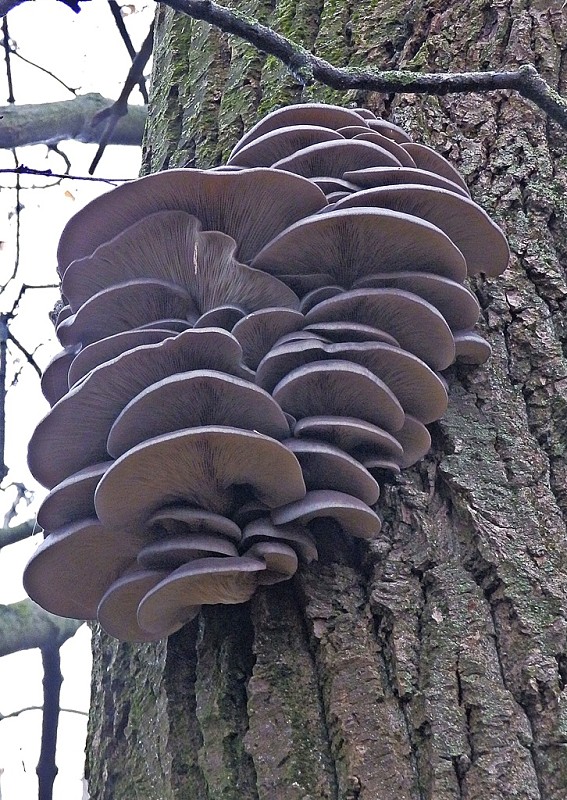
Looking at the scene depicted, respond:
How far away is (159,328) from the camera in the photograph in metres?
1.64

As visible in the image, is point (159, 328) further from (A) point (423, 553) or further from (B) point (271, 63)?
(B) point (271, 63)

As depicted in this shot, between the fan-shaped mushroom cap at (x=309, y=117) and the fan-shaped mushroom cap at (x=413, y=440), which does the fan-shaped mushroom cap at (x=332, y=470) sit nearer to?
the fan-shaped mushroom cap at (x=413, y=440)

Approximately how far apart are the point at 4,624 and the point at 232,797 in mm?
2917

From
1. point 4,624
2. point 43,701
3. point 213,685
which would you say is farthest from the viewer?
point 4,624

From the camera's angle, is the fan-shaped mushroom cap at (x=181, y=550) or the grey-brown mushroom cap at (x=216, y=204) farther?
the grey-brown mushroom cap at (x=216, y=204)

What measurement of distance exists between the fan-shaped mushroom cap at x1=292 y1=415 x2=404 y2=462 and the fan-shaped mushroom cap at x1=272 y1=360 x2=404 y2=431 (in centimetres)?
4

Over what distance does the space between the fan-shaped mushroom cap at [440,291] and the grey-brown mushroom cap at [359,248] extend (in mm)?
34

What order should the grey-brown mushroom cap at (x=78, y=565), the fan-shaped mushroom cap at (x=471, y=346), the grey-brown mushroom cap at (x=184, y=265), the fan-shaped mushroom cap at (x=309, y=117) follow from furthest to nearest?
the fan-shaped mushroom cap at (x=309, y=117) → the fan-shaped mushroom cap at (x=471, y=346) → the grey-brown mushroom cap at (x=184, y=265) → the grey-brown mushroom cap at (x=78, y=565)

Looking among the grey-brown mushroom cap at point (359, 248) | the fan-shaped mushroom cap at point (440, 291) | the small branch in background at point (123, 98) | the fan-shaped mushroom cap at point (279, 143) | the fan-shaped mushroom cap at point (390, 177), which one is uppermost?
the small branch in background at point (123, 98)

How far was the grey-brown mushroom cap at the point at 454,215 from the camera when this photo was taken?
5.56ft

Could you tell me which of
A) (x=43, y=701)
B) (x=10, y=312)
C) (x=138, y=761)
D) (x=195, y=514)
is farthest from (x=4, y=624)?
(x=195, y=514)

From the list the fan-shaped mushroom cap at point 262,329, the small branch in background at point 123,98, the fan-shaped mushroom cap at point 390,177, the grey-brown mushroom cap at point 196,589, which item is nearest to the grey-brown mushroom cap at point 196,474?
the grey-brown mushroom cap at point 196,589

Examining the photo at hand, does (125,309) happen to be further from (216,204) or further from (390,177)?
(390,177)

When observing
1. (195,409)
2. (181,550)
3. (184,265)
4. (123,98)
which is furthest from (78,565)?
(123,98)
